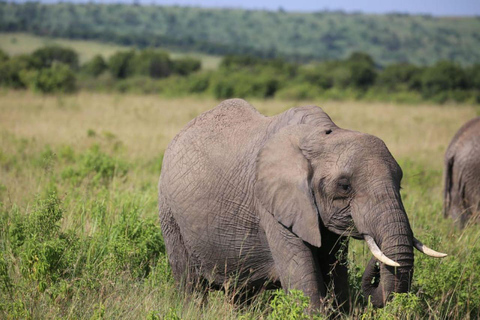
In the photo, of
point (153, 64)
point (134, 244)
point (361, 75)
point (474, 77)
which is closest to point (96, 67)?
point (153, 64)

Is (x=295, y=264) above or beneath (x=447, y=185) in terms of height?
above

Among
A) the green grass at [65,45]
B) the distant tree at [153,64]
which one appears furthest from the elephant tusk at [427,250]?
the green grass at [65,45]

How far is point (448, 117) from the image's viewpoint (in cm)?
2158

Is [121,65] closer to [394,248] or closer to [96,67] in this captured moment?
[96,67]

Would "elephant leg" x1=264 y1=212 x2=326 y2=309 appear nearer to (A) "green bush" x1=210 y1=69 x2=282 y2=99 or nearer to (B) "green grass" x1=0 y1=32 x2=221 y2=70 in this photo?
(A) "green bush" x1=210 y1=69 x2=282 y2=99

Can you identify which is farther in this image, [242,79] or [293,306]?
[242,79]

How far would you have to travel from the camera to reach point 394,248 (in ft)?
12.8

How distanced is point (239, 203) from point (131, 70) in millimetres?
41778

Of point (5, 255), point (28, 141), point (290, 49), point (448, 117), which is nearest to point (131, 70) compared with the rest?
point (448, 117)

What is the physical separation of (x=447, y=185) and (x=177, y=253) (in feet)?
14.3

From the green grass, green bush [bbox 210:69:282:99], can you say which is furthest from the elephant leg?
the green grass

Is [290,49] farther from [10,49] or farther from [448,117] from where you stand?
[448,117]

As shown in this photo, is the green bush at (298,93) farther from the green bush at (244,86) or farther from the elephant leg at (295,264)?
the elephant leg at (295,264)

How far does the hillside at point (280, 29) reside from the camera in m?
129
